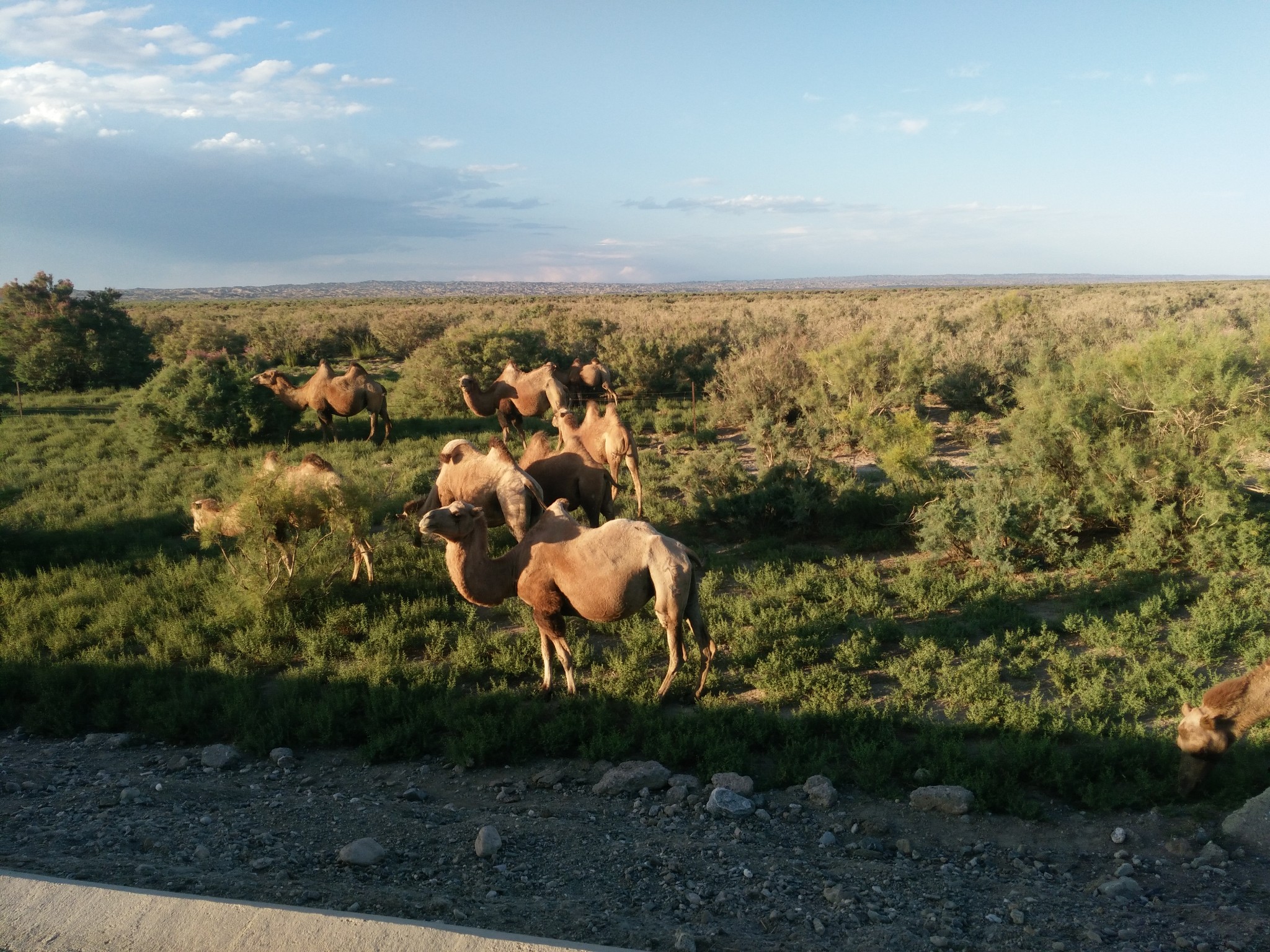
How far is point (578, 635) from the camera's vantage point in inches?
313

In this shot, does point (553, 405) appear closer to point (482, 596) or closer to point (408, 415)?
point (408, 415)

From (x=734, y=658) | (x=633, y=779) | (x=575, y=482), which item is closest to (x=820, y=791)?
(x=633, y=779)

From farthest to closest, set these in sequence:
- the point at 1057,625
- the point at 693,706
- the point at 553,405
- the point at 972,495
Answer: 1. the point at 553,405
2. the point at 972,495
3. the point at 1057,625
4. the point at 693,706

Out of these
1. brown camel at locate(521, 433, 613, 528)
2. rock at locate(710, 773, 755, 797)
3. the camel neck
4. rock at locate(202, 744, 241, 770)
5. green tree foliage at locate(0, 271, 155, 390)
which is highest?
green tree foliage at locate(0, 271, 155, 390)

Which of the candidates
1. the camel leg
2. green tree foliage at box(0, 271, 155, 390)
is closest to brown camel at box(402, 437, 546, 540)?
the camel leg

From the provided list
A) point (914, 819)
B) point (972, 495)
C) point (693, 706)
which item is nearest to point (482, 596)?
point (693, 706)

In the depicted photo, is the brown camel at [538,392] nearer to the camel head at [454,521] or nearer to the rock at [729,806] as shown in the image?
the camel head at [454,521]

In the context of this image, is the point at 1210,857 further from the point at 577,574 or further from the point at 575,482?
the point at 575,482

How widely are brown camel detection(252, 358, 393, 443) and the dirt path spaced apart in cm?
1178

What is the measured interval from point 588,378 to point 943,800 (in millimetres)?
15438

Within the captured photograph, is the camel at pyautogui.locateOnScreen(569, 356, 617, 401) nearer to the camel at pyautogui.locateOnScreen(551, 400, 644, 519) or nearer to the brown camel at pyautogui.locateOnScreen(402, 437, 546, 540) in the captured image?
the camel at pyautogui.locateOnScreen(551, 400, 644, 519)

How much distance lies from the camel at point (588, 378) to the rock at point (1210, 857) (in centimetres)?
1527

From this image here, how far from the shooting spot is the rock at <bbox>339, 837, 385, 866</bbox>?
14.6 feet

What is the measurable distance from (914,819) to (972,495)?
5.98m
